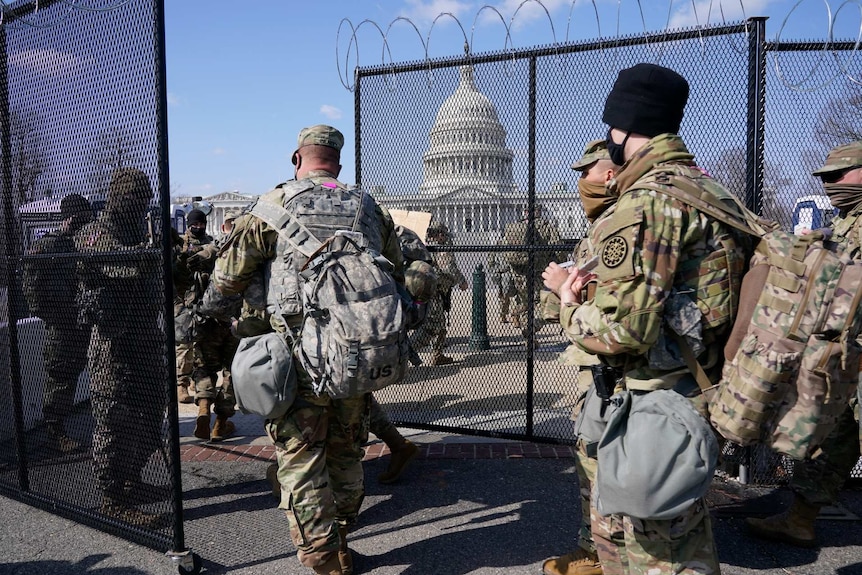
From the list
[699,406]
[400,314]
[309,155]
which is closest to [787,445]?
[699,406]

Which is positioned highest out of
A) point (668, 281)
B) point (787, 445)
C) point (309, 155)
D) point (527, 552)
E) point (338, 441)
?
point (309, 155)

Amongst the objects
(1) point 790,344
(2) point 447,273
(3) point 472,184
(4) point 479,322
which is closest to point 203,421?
(3) point 472,184

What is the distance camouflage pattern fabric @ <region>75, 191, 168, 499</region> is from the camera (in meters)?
3.59

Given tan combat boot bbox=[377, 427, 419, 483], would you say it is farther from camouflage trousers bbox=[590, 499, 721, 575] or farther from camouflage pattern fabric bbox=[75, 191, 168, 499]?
camouflage trousers bbox=[590, 499, 721, 575]

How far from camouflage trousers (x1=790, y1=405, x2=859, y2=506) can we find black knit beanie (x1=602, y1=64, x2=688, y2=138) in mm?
2267

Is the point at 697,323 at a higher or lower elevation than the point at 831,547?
higher

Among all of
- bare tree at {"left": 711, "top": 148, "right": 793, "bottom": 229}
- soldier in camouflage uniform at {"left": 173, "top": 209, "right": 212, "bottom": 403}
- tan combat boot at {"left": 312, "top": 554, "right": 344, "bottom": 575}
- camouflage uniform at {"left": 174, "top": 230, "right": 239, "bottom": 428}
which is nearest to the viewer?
tan combat boot at {"left": 312, "top": 554, "right": 344, "bottom": 575}

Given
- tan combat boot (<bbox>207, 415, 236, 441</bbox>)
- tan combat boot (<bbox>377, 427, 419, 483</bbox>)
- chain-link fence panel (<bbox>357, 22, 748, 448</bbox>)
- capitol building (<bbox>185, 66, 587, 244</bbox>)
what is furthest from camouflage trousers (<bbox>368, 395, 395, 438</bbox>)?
→ tan combat boot (<bbox>207, 415, 236, 441</bbox>)

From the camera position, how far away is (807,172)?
182 inches

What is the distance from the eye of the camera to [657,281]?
222 centimetres

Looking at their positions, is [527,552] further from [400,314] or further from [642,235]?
[642,235]

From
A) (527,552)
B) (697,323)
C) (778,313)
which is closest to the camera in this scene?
(778,313)

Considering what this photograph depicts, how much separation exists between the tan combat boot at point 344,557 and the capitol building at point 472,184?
2744 mm

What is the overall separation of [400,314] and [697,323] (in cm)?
135
